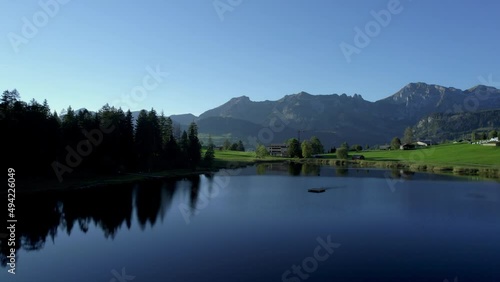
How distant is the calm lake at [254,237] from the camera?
1298 inches

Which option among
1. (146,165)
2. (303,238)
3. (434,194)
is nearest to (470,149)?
(434,194)

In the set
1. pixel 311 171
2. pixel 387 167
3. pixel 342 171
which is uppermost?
pixel 387 167

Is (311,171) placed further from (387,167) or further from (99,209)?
(99,209)

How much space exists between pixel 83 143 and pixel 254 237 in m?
67.0

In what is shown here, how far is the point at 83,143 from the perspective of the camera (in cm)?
9425

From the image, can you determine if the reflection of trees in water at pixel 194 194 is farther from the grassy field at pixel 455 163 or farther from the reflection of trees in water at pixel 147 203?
the grassy field at pixel 455 163

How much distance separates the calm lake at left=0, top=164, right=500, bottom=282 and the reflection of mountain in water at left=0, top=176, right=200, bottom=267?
0.17 m

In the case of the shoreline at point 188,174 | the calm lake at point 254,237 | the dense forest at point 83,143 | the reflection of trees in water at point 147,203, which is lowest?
the calm lake at point 254,237

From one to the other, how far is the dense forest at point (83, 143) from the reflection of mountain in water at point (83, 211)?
10.8 meters

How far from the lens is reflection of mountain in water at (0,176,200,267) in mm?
Result: 45438

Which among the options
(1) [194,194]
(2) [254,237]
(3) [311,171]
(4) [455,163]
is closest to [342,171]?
(3) [311,171]

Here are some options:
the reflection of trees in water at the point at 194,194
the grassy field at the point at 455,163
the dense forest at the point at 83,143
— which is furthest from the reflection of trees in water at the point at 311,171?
the reflection of trees in water at the point at 194,194

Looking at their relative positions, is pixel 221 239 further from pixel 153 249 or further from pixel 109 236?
pixel 109 236

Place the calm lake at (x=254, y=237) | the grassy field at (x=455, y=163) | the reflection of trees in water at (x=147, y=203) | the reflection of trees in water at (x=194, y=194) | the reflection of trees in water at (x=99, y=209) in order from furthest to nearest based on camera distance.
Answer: the grassy field at (x=455, y=163) < the reflection of trees in water at (x=194, y=194) < the reflection of trees in water at (x=147, y=203) < the reflection of trees in water at (x=99, y=209) < the calm lake at (x=254, y=237)
